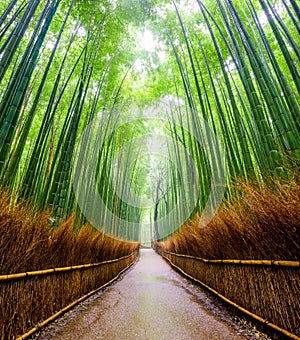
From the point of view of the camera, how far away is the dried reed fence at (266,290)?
110cm

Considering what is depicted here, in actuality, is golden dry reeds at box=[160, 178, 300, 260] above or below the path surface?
above

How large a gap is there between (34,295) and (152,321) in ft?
2.55

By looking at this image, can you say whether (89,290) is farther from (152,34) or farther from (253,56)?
(152,34)

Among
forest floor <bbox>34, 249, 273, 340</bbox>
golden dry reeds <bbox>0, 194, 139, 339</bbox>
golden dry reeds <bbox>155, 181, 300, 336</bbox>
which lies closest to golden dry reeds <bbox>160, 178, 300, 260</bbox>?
golden dry reeds <bbox>155, 181, 300, 336</bbox>

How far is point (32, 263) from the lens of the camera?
1.44 meters

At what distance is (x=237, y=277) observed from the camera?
1713mm

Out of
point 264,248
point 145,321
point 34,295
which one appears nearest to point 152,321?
point 145,321

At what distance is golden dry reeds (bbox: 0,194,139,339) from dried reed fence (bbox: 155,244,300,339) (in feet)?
3.88

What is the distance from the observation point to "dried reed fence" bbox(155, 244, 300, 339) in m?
1.10

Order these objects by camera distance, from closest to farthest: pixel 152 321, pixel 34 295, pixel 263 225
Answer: pixel 263 225
pixel 34 295
pixel 152 321

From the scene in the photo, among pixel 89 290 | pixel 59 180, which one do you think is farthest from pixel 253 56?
pixel 89 290

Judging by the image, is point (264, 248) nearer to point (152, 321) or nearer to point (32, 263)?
point (152, 321)

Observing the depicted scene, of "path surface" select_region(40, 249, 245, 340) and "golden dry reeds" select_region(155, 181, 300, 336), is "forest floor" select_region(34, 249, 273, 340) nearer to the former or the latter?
"path surface" select_region(40, 249, 245, 340)

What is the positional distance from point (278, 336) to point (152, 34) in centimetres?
422
